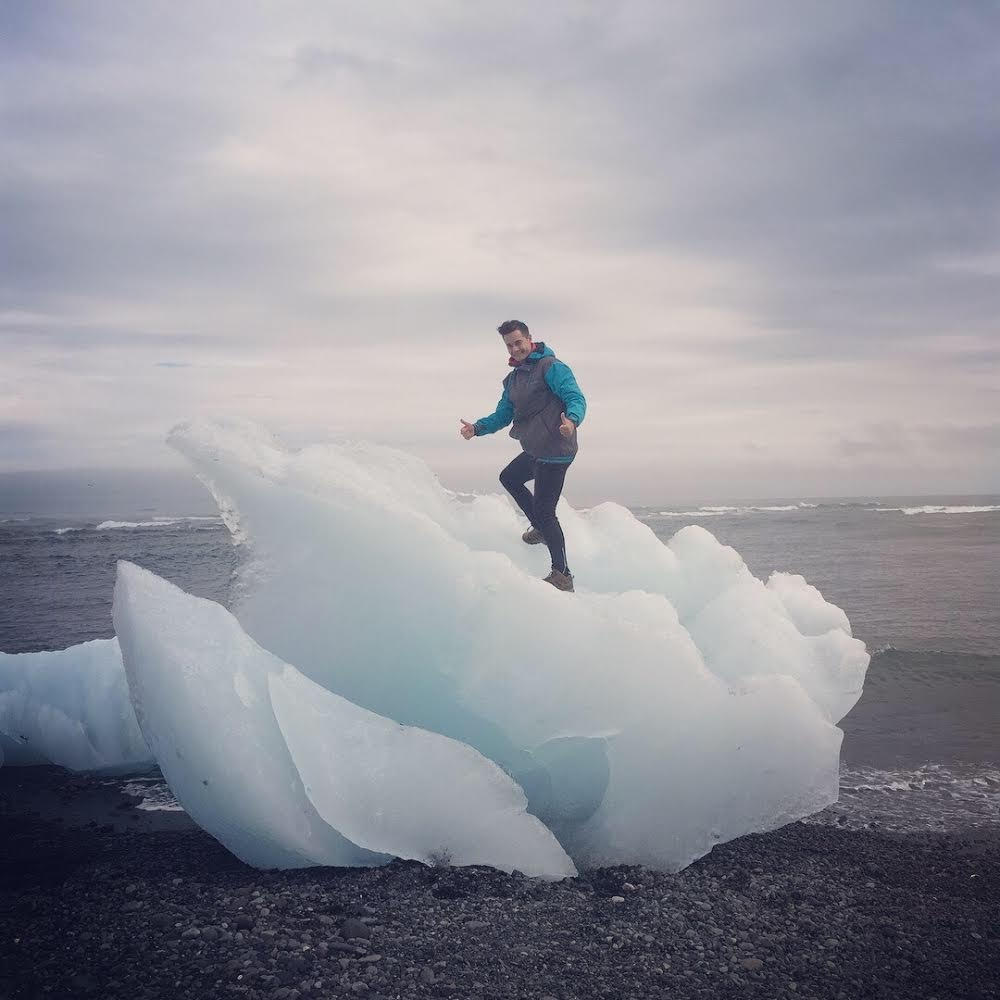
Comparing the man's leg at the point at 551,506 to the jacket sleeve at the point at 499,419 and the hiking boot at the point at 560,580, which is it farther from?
the jacket sleeve at the point at 499,419

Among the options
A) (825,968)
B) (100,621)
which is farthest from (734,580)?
(100,621)

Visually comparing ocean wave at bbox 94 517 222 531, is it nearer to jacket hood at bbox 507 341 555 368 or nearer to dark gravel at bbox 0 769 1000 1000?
jacket hood at bbox 507 341 555 368

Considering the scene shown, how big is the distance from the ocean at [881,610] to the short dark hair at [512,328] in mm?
2140

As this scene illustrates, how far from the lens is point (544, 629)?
172 inches

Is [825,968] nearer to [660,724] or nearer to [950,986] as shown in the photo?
[950,986]

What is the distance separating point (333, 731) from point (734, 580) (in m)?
3.94

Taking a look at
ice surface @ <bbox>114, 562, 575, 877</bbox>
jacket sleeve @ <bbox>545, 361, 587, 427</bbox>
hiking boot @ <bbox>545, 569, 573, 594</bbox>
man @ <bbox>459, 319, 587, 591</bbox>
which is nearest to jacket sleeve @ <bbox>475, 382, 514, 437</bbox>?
man @ <bbox>459, 319, 587, 591</bbox>

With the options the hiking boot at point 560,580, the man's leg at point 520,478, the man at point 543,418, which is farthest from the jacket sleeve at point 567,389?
the hiking boot at point 560,580

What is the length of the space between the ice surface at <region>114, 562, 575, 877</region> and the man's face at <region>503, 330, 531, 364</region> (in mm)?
3318

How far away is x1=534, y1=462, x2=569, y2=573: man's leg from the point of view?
243 inches

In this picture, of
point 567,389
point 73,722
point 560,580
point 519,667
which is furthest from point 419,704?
point 73,722

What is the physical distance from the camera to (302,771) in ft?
12.3

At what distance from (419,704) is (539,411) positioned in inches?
105

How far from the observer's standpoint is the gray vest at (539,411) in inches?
249
